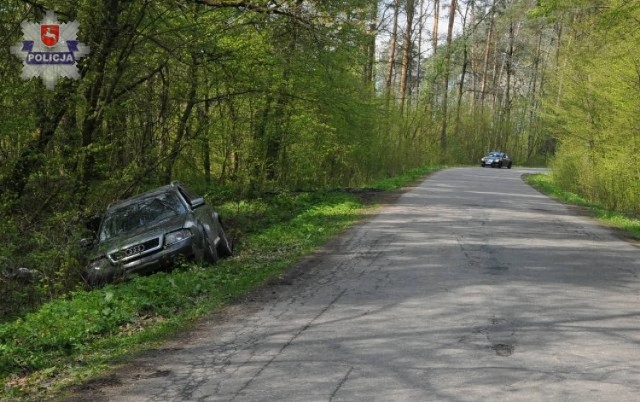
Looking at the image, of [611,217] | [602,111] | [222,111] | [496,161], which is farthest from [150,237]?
[496,161]

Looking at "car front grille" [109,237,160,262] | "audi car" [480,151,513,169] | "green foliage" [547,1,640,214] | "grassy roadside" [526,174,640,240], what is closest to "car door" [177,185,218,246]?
"car front grille" [109,237,160,262]

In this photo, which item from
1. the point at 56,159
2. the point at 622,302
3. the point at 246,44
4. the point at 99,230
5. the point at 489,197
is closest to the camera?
the point at 622,302

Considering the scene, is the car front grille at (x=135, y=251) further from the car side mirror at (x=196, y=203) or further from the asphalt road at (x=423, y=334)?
the asphalt road at (x=423, y=334)

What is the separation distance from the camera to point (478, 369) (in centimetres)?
533

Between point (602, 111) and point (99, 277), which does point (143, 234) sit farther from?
point (602, 111)

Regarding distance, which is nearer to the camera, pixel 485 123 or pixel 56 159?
pixel 56 159

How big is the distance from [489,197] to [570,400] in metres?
18.0

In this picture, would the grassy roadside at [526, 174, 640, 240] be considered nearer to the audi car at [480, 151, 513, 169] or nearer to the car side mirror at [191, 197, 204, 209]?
the car side mirror at [191, 197, 204, 209]

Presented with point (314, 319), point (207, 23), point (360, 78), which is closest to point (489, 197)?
point (360, 78)

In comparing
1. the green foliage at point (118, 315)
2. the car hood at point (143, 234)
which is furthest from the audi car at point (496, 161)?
the car hood at point (143, 234)

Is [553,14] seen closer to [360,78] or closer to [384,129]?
[360,78]

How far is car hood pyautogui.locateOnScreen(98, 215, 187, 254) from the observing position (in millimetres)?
10102

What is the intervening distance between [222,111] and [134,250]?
9013 mm

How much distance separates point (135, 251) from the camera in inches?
399
